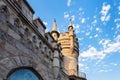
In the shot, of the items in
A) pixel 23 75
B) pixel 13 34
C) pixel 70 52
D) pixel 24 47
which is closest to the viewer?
pixel 13 34

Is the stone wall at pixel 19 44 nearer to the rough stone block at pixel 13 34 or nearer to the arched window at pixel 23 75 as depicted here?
the rough stone block at pixel 13 34

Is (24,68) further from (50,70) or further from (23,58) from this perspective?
(50,70)

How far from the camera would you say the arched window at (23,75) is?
9466 millimetres

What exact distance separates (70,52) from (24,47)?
1457 cm

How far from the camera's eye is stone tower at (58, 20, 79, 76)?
24.3m

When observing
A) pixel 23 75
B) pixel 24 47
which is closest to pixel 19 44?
pixel 24 47

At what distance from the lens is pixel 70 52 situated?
25.0 meters

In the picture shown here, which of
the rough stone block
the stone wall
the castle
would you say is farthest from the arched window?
the rough stone block

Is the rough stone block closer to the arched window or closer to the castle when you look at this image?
the castle

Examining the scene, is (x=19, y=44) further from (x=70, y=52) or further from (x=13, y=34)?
(x=70, y=52)

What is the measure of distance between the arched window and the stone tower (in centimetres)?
1243

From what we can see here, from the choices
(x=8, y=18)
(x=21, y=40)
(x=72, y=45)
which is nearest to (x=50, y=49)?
(x=21, y=40)

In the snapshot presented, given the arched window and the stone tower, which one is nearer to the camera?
the arched window

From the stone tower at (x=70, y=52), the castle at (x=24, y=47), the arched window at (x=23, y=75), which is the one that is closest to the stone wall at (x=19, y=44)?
the castle at (x=24, y=47)
